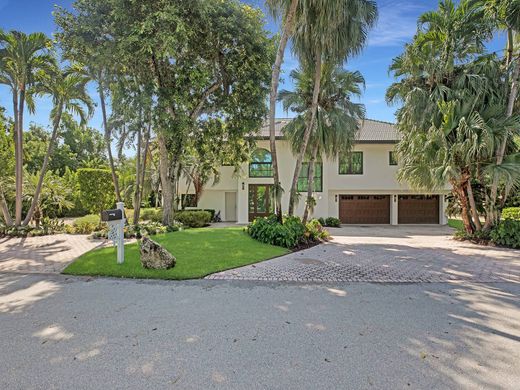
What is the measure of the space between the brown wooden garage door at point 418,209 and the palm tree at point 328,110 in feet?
32.8

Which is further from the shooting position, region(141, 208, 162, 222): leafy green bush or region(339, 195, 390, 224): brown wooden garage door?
region(339, 195, 390, 224): brown wooden garage door

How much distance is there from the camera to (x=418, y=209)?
66.7 feet

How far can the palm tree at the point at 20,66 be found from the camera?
11.1m

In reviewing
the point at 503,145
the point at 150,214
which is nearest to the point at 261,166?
the point at 150,214

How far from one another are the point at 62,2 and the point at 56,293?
34.2 ft

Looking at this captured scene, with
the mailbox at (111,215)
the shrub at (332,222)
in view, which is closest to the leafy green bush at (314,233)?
the shrub at (332,222)

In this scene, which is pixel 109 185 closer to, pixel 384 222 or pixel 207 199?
pixel 207 199

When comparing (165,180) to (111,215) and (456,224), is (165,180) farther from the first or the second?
(456,224)

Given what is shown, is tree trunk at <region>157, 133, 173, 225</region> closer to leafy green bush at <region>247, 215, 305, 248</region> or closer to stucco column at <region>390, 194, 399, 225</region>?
leafy green bush at <region>247, 215, 305, 248</region>

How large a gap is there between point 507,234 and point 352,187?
984 cm

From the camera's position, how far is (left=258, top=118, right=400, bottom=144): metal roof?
61.4 ft

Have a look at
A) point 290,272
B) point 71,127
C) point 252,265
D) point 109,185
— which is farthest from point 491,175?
point 71,127

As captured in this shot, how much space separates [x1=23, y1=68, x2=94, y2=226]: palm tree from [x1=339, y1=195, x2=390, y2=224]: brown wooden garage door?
16068mm

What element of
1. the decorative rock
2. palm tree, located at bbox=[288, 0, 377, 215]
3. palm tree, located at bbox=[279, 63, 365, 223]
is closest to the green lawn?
the decorative rock
